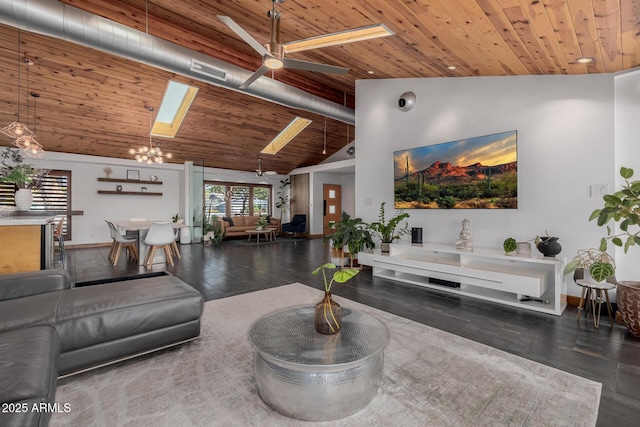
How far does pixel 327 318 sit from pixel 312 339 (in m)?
0.15

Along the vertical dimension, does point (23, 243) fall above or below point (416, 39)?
below

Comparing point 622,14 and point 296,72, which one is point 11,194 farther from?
point 622,14

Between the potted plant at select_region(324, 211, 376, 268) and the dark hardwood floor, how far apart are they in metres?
0.46

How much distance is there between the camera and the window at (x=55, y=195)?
25.1ft

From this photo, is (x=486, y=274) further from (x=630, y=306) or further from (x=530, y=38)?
(x=530, y=38)

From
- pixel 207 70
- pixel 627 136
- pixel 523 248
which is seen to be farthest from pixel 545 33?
pixel 207 70

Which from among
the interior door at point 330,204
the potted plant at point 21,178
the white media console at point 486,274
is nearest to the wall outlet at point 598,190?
the white media console at point 486,274

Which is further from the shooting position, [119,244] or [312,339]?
[119,244]

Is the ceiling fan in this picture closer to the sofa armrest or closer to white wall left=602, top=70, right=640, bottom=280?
the sofa armrest

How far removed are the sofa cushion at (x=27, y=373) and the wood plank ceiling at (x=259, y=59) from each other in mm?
3305

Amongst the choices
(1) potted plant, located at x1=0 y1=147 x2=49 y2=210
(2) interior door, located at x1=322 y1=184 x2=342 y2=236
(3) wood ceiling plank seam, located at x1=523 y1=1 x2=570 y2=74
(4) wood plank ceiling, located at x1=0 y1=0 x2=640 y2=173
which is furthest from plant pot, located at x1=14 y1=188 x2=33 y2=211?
(2) interior door, located at x1=322 y1=184 x2=342 y2=236

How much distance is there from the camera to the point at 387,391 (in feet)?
5.96

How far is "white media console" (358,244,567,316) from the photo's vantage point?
3191 millimetres

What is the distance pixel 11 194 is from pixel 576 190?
1130 centimetres
